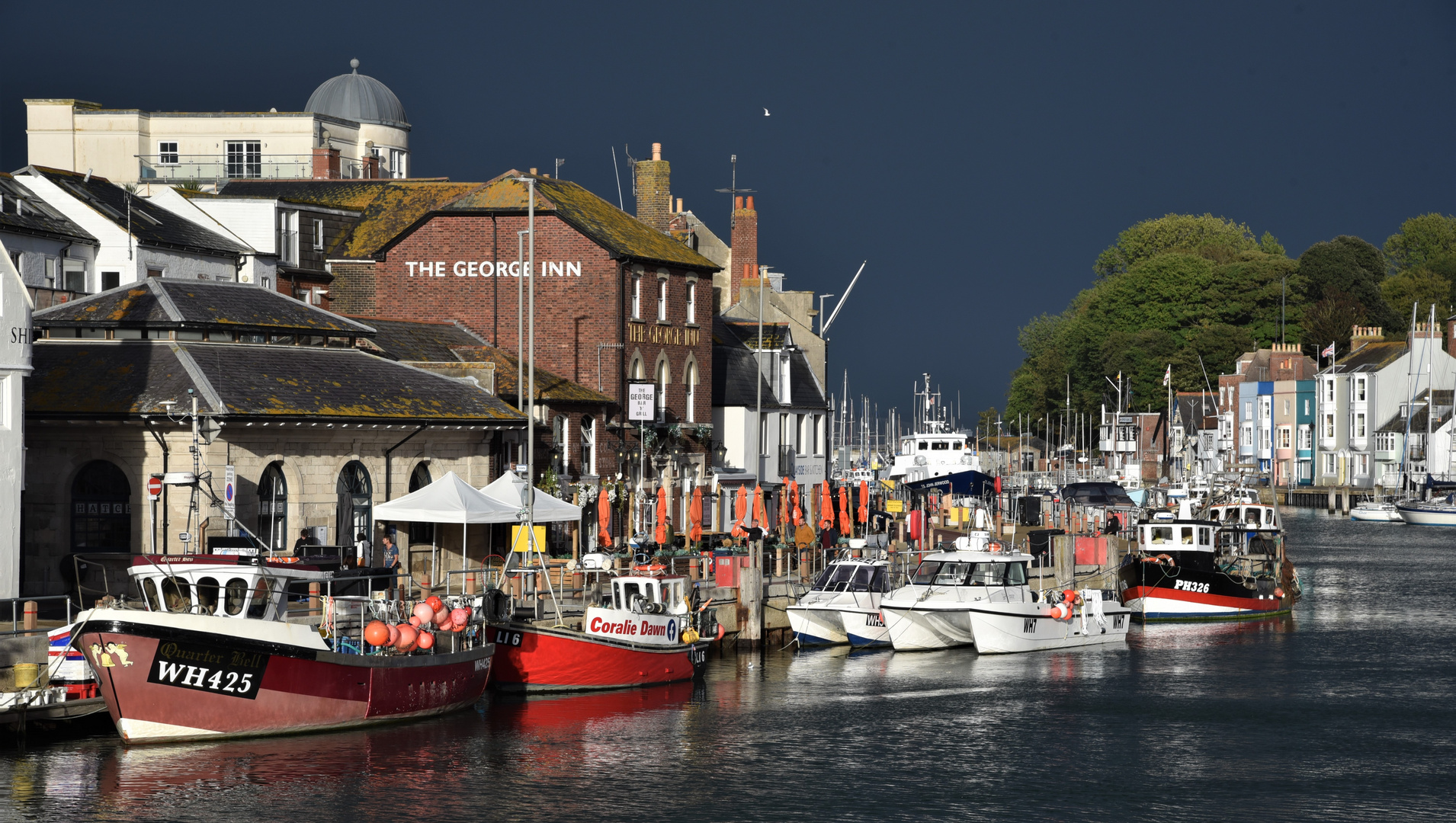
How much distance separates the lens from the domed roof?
105 m

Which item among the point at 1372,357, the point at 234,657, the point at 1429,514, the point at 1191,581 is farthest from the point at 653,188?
the point at 1372,357

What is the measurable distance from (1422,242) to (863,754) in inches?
5670

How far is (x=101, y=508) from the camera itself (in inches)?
1578

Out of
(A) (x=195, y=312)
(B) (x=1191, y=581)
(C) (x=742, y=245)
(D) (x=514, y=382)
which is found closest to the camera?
(A) (x=195, y=312)

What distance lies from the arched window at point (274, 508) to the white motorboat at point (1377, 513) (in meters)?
95.5

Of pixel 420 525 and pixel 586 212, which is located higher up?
pixel 586 212

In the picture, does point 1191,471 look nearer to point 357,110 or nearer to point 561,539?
point 357,110

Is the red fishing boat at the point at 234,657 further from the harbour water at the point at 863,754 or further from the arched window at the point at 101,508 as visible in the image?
the arched window at the point at 101,508

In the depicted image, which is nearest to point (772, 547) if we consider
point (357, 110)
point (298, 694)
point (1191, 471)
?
point (298, 694)

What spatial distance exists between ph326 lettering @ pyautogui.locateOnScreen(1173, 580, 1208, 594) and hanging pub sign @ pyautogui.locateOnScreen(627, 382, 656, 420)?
17.6m

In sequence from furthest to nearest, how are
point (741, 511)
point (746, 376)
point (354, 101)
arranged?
point (354, 101), point (746, 376), point (741, 511)

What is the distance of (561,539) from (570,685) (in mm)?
14652

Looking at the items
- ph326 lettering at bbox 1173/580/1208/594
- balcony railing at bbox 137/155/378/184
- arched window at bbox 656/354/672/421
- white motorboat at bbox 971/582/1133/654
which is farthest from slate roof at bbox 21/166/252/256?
ph326 lettering at bbox 1173/580/1208/594

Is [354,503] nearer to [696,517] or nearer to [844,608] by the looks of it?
[844,608]
